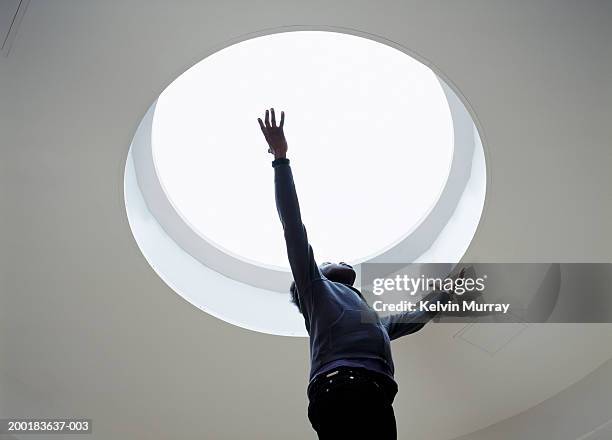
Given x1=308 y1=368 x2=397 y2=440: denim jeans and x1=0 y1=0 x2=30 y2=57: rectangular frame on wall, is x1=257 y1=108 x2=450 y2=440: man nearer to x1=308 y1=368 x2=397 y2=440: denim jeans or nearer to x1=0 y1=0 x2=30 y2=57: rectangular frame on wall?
x1=308 y1=368 x2=397 y2=440: denim jeans

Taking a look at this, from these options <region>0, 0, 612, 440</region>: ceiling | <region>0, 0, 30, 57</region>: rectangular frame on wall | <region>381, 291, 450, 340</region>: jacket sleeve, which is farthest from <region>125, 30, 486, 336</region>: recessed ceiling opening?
<region>0, 0, 30, 57</region>: rectangular frame on wall

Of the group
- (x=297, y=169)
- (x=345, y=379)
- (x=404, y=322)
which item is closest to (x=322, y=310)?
(x=345, y=379)

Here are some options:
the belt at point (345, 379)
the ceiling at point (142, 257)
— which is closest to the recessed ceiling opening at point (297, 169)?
the ceiling at point (142, 257)

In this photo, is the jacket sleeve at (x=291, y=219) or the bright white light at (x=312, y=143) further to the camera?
the bright white light at (x=312, y=143)

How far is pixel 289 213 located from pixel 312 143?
4.05m

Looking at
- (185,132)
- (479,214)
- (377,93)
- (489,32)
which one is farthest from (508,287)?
(185,132)

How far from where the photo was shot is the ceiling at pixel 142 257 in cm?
516

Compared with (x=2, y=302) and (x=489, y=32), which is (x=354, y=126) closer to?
(x=489, y=32)

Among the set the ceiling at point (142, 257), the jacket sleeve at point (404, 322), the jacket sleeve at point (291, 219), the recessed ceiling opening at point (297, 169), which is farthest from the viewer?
Answer: the recessed ceiling opening at point (297, 169)

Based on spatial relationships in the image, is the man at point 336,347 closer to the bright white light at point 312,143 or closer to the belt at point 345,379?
the belt at point 345,379

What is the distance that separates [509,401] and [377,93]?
3.47m

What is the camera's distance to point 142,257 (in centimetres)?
613

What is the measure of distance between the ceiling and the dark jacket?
4.59ft

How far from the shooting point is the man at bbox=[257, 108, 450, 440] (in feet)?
13.2
